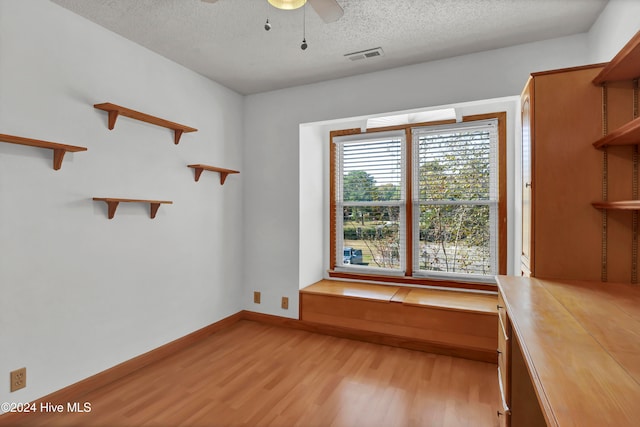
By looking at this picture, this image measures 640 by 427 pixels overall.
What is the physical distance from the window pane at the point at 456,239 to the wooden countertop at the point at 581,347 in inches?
61.1

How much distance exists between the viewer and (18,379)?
1959 millimetres

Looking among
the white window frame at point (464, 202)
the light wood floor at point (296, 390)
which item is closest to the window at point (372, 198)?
the white window frame at point (464, 202)

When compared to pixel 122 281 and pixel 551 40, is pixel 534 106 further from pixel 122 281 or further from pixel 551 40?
pixel 122 281

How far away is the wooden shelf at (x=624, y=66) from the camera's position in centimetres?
145

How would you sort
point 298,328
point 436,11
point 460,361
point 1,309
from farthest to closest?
point 298,328 < point 460,361 < point 436,11 < point 1,309

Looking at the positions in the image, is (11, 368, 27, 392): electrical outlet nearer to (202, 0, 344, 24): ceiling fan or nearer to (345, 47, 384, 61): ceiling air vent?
(202, 0, 344, 24): ceiling fan

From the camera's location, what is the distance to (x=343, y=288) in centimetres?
360

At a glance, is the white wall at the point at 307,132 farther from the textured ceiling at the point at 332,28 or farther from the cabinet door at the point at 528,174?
the cabinet door at the point at 528,174

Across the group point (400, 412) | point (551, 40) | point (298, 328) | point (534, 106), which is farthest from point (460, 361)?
point (551, 40)

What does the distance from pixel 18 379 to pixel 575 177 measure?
345 cm

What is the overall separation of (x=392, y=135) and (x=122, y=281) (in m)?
2.93

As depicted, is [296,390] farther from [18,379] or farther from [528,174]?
[528,174]

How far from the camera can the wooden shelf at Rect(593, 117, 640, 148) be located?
1.44 meters

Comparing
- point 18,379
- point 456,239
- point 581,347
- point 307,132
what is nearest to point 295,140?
point 307,132
